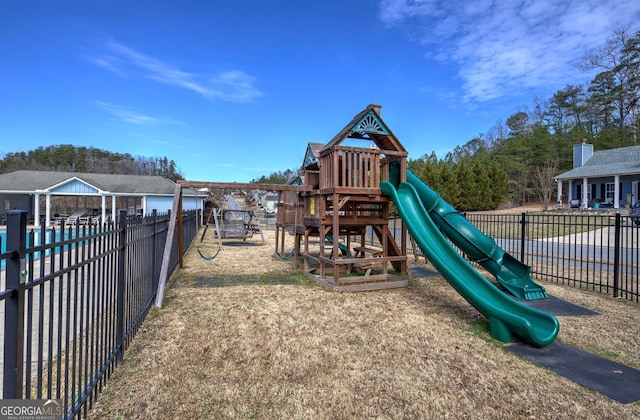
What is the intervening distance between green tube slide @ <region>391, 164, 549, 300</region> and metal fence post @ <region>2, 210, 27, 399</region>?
6508mm

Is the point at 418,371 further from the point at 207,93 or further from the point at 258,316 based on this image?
the point at 207,93

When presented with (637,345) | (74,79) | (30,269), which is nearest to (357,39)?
(74,79)

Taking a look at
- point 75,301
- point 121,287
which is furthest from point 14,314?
point 121,287

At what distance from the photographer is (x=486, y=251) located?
6461 millimetres

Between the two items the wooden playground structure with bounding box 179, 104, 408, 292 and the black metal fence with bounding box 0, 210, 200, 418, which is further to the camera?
the wooden playground structure with bounding box 179, 104, 408, 292

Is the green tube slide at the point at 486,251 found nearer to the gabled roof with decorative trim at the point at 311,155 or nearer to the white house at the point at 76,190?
the gabled roof with decorative trim at the point at 311,155

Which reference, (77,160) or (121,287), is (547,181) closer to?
(121,287)

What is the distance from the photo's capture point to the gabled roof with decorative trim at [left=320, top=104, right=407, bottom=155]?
701 centimetres

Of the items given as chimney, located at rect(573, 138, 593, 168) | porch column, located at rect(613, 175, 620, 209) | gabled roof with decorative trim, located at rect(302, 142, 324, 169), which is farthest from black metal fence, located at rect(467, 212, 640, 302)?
chimney, located at rect(573, 138, 593, 168)

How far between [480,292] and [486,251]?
6.39 feet

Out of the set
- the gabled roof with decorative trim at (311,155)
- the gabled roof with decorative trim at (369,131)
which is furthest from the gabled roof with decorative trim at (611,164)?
the gabled roof with decorative trim at (311,155)

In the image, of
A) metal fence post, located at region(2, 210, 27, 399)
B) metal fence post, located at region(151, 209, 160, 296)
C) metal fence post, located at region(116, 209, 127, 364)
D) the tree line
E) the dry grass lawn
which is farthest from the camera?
the tree line

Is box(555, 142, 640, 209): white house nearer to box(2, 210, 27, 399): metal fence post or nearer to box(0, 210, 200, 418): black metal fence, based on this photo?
box(0, 210, 200, 418): black metal fence

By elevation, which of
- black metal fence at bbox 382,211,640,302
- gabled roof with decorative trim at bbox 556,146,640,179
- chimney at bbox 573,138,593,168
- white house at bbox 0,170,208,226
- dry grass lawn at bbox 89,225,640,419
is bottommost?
dry grass lawn at bbox 89,225,640,419
